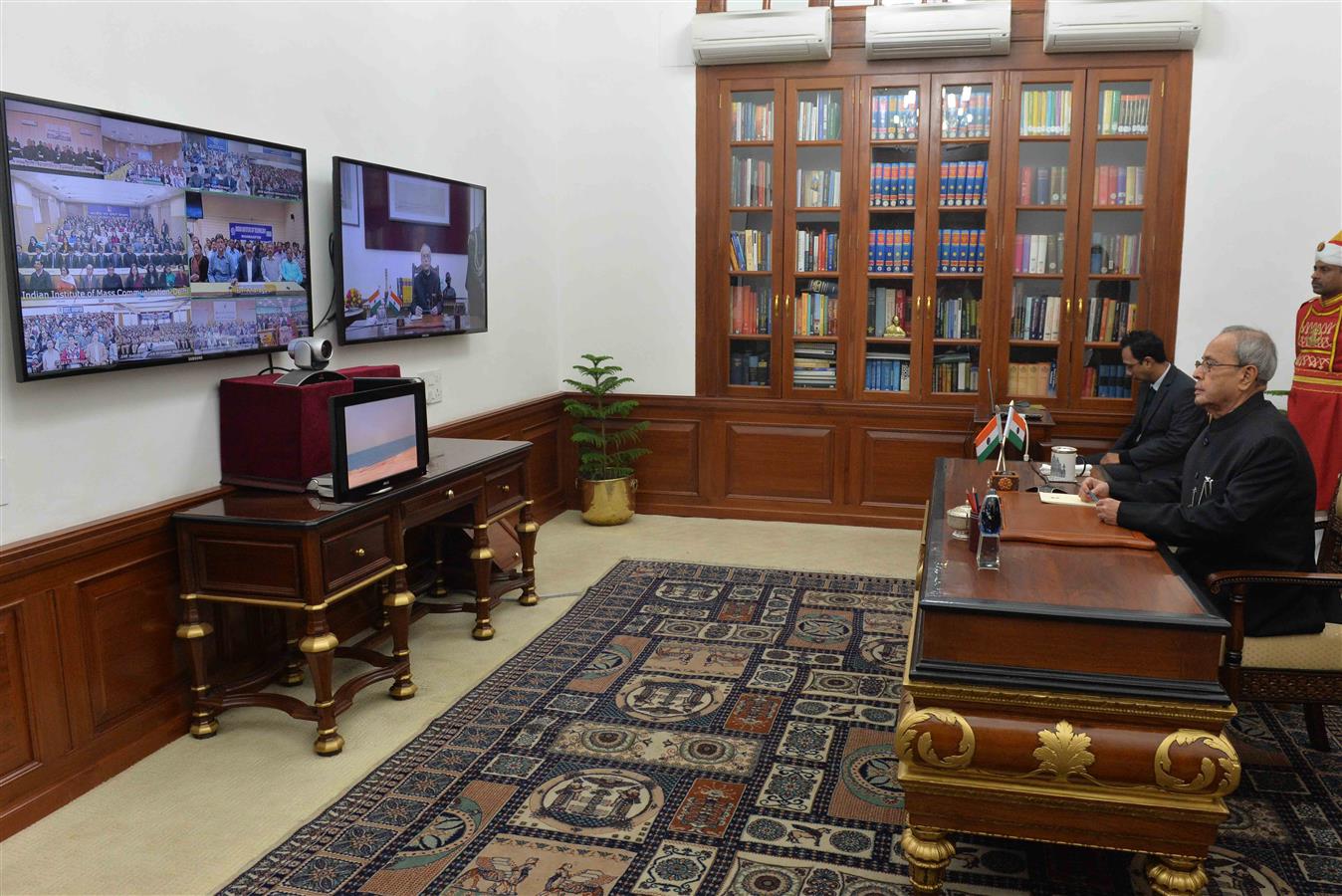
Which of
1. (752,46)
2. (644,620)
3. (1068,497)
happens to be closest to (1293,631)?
(1068,497)

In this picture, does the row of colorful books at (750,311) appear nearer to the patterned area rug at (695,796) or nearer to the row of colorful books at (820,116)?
the row of colorful books at (820,116)

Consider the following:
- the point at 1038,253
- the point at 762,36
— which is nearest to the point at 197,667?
the point at 762,36

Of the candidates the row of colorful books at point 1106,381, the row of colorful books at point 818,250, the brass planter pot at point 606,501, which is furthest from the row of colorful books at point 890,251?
the brass planter pot at point 606,501

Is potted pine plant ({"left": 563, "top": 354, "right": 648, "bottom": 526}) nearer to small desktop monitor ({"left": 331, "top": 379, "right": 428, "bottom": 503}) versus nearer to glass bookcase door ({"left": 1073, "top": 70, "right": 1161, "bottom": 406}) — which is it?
small desktop monitor ({"left": 331, "top": 379, "right": 428, "bottom": 503})

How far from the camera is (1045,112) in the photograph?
5918 mm

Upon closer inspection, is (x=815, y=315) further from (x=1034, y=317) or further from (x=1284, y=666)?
(x=1284, y=666)

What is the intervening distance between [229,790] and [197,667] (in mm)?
507

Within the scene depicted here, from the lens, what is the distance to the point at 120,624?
3.24 meters

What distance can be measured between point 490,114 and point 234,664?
337 cm

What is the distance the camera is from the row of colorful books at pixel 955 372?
6230 millimetres

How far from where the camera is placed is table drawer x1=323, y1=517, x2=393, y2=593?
3.33 meters

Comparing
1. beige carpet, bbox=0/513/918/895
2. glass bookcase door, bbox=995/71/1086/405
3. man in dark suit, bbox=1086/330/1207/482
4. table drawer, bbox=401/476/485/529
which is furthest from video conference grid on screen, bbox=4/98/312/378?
glass bookcase door, bbox=995/71/1086/405

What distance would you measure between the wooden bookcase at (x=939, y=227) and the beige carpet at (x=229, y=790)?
2476mm

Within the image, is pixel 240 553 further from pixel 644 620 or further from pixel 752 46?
pixel 752 46
